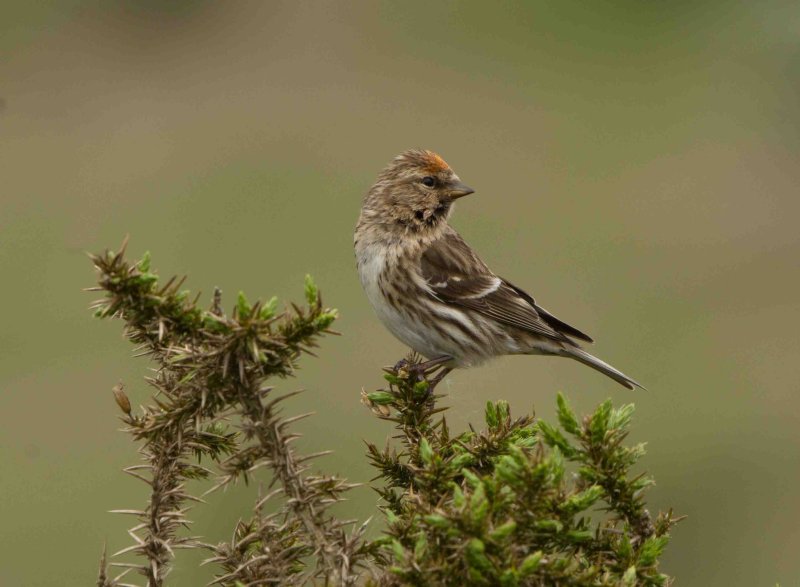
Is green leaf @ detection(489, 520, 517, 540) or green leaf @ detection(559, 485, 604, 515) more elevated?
green leaf @ detection(559, 485, 604, 515)

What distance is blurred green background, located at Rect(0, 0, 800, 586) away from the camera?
33.0 ft

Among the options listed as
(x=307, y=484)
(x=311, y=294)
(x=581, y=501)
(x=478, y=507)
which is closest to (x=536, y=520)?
(x=581, y=501)

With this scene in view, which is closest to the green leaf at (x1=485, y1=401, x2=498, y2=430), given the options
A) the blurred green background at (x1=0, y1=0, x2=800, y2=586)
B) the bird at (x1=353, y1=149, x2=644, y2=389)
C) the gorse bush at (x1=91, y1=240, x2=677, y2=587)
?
the gorse bush at (x1=91, y1=240, x2=677, y2=587)

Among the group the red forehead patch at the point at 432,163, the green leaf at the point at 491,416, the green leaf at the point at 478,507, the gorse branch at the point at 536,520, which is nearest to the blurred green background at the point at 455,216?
the red forehead patch at the point at 432,163

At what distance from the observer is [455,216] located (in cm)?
1471

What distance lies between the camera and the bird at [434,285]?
5652mm

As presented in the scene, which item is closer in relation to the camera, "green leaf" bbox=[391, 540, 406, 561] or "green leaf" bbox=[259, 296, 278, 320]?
"green leaf" bbox=[391, 540, 406, 561]

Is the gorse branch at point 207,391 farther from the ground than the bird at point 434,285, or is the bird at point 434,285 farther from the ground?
the bird at point 434,285

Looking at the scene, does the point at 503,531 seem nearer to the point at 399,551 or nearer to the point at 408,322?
Result: the point at 399,551

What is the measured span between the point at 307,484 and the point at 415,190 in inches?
134

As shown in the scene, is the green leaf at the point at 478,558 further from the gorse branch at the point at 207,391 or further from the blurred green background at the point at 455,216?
the blurred green background at the point at 455,216

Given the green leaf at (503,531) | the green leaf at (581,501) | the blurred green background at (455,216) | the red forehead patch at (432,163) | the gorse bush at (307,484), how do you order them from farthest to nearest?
1. the blurred green background at (455,216)
2. the red forehead patch at (432,163)
3. the green leaf at (581,501)
4. the gorse bush at (307,484)
5. the green leaf at (503,531)

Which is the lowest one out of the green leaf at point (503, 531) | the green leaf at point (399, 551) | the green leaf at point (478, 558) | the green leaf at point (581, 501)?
the green leaf at point (478, 558)

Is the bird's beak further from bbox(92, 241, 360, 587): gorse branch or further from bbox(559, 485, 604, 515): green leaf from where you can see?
bbox(559, 485, 604, 515): green leaf
